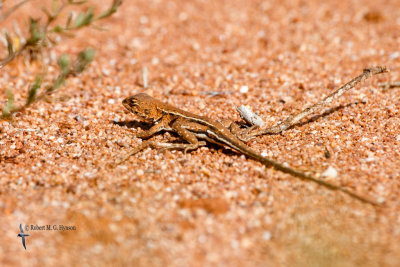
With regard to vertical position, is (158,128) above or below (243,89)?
below

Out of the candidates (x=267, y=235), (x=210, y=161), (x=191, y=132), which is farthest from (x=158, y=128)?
(x=267, y=235)

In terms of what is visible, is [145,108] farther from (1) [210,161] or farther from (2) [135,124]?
(1) [210,161]

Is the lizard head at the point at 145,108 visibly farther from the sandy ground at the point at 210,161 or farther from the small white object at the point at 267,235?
the small white object at the point at 267,235

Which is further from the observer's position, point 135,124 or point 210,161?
point 135,124

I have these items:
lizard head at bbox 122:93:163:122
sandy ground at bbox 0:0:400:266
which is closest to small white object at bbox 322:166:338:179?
sandy ground at bbox 0:0:400:266

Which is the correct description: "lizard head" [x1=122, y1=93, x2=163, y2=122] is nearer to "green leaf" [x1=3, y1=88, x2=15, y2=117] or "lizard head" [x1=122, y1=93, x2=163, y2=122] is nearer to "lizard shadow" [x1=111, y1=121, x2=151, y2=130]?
"lizard shadow" [x1=111, y1=121, x2=151, y2=130]

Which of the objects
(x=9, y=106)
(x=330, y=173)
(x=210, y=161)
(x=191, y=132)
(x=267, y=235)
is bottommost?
(x=9, y=106)

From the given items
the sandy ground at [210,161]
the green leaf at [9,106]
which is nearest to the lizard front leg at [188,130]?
the sandy ground at [210,161]
